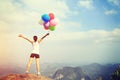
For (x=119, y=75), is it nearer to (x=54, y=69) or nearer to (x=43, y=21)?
(x=43, y=21)

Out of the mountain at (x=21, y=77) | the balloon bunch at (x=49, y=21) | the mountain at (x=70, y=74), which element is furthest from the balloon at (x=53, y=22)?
the mountain at (x=70, y=74)

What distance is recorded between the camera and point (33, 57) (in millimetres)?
5547

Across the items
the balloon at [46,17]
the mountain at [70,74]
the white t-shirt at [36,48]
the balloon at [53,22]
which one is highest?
the balloon at [46,17]

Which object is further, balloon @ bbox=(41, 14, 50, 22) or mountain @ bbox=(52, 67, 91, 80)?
mountain @ bbox=(52, 67, 91, 80)

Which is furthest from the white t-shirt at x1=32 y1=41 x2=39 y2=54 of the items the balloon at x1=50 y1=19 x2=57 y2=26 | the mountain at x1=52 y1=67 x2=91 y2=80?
the mountain at x1=52 y1=67 x2=91 y2=80

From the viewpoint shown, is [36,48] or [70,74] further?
[70,74]

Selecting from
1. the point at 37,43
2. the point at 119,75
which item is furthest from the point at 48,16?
the point at 119,75

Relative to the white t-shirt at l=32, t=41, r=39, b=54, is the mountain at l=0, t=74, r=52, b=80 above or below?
below

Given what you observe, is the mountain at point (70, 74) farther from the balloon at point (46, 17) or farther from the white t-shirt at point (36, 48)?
the balloon at point (46, 17)

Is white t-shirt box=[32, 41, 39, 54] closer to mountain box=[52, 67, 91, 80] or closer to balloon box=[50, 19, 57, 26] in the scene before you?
balloon box=[50, 19, 57, 26]

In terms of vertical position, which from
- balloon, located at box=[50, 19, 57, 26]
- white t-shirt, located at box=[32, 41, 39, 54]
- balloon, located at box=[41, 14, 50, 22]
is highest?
balloon, located at box=[41, 14, 50, 22]

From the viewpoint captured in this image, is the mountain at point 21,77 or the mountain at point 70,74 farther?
the mountain at point 70,74

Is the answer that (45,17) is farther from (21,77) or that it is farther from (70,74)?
(70,74)

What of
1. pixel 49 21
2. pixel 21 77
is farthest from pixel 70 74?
pixel 49 21
